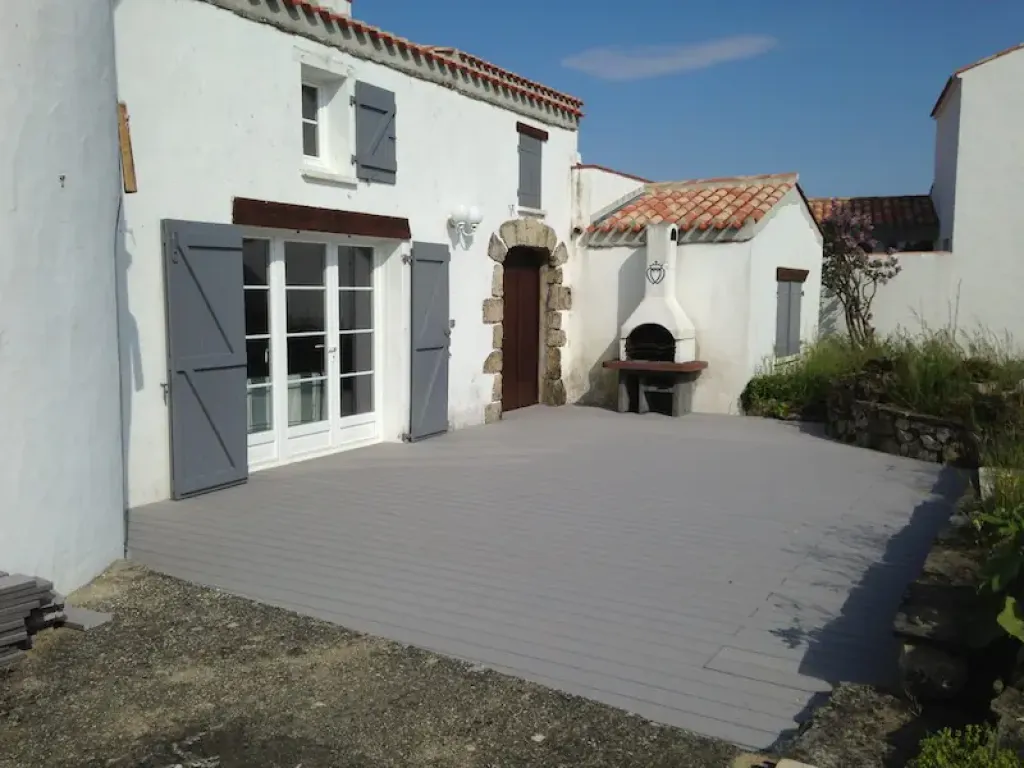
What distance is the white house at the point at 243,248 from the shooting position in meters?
4.22

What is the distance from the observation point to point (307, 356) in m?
7.95

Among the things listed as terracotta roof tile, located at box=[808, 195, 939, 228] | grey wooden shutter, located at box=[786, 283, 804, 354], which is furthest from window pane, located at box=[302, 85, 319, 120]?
terracotta roof tile, located at box=[808, 195, 939, 228]

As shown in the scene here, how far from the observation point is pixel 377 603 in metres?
4.49

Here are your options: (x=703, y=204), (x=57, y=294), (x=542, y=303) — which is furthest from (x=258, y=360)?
(x=703, y=204)

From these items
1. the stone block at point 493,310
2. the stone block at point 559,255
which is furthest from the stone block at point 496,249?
the stone block at point 559,255

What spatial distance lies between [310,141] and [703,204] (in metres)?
6.16

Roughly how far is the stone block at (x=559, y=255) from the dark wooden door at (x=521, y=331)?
236 millimetres

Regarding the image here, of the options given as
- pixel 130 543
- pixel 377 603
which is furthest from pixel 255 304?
pixel 377 603

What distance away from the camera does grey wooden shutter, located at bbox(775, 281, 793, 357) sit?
12.1 m

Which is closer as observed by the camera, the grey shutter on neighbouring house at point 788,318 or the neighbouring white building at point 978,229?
the grey shutter on neighbouring house at point 788,318

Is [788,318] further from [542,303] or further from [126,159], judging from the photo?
[126,159]

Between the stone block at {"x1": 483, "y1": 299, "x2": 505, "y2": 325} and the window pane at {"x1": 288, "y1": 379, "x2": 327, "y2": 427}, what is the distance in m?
2.71

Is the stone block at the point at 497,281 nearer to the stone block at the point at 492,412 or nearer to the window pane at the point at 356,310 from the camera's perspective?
the stone block at the point at 492,412

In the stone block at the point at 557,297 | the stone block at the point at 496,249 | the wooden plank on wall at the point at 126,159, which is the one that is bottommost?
the stone block at the point at 557,297
